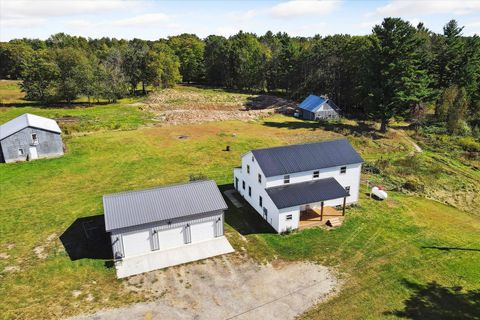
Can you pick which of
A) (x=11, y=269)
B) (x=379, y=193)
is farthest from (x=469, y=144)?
(x=11, y=269)

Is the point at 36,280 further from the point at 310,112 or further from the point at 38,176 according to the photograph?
the point at 310,112

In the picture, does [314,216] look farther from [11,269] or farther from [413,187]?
[11,269]

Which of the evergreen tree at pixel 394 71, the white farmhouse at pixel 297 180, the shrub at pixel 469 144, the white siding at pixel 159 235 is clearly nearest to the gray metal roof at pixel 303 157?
the white farmhouse at pixel 297 180

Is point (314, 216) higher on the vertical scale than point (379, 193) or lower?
lower

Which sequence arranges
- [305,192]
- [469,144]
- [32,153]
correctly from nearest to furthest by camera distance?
[305,192], [32,153], [469,144]

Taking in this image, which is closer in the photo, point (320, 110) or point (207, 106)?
point (320, 110)

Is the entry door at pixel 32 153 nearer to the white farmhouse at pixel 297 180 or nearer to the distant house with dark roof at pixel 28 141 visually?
the distant house with dark roof at pixel 28 141

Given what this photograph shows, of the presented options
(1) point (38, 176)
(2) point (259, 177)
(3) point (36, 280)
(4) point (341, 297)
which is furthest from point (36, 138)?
(4) point (341, 297)
